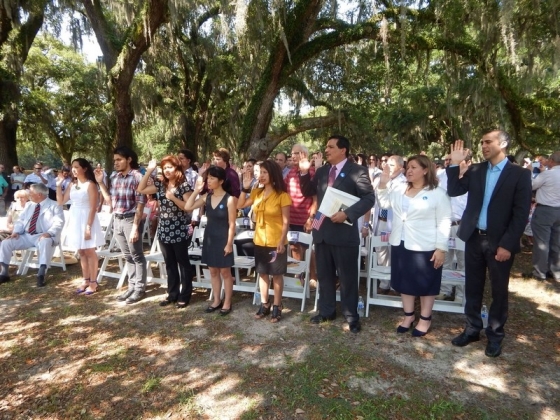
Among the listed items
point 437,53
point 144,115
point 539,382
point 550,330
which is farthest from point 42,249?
point 437,53

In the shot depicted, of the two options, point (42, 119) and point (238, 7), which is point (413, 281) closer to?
point (238, 7)

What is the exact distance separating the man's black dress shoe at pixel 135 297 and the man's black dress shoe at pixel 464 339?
3.51 metres

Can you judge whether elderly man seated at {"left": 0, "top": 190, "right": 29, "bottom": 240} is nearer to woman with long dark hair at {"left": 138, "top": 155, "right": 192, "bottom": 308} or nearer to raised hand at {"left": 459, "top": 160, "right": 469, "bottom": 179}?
woman with long dark hair at {"left": 138, "top": 155, "right": 192, "bottom": 308}

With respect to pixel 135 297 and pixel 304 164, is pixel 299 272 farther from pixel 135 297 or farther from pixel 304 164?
pixel 135 297

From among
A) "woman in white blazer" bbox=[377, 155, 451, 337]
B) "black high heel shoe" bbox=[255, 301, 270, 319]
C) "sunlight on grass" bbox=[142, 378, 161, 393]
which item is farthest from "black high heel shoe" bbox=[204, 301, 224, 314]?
"woman in white blazer" bbox=[377, 155, 451, 337]

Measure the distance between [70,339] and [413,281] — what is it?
10.9ft

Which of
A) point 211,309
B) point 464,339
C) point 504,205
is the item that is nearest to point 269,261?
point 211,309

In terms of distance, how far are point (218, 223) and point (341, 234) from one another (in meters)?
1.31

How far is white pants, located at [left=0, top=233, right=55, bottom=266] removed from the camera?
16.7 ft

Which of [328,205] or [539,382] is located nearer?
[539,382]

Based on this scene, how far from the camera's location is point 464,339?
333cm

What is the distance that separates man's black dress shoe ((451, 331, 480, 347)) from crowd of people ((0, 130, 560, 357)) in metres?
0.01

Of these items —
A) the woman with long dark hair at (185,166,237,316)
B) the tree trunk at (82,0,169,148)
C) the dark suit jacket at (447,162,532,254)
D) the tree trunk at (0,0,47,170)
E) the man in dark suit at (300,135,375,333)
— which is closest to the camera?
the dark suit jacket at (447,162,532,254)

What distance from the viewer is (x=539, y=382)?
278 cm
